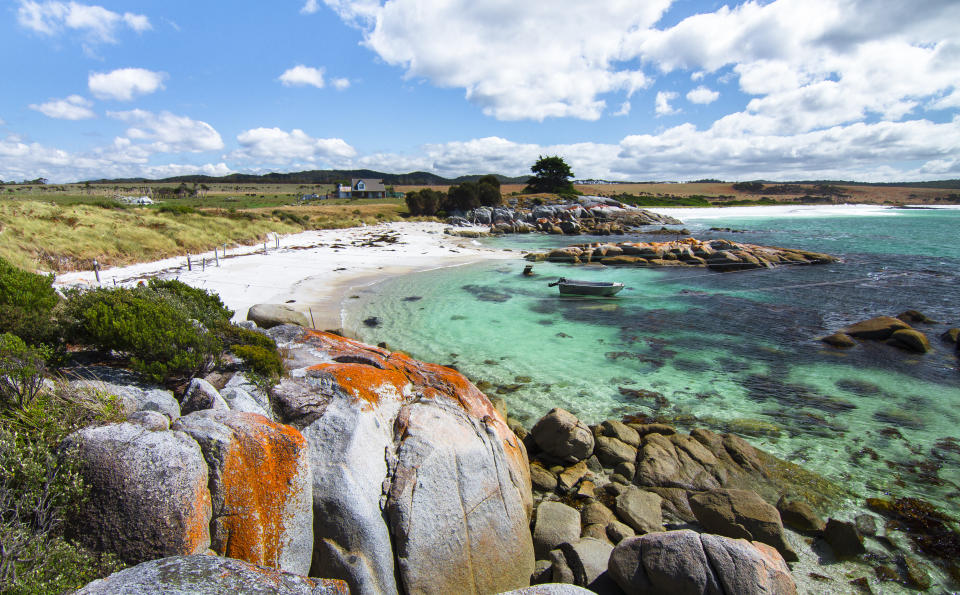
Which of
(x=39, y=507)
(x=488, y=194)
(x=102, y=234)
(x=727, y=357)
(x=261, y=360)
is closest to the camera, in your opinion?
(x=39, y=507)

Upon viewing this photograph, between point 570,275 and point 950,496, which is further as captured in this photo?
point 570,275

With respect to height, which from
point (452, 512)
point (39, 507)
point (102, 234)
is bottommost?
point (452, 512)

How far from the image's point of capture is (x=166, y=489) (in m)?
4.19

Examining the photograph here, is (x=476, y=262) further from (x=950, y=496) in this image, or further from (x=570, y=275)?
(x=950, y=496)

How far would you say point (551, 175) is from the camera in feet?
336

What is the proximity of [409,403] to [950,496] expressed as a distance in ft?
36.8

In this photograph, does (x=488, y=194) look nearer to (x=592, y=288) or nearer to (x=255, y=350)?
(x=592, y=288)

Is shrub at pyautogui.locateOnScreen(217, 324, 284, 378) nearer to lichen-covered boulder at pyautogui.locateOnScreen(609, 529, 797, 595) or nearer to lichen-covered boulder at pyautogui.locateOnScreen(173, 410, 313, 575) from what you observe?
lichen-covered boulder at pyautogui.locateOnScreen(173, 410, 313, 575)

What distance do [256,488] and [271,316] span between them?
10.5 m

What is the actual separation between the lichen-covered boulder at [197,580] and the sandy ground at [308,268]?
1241cm

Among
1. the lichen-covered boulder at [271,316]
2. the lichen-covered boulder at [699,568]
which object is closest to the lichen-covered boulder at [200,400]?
the lichen-covered boulder at [699,568]

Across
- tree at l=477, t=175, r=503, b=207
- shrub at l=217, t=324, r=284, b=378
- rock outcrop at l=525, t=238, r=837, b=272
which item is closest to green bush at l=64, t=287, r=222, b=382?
shrub at l=217, t=324, r=284, b=378

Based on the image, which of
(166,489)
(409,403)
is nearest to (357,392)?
(409,403)

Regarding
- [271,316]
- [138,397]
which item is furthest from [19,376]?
[271,316]
